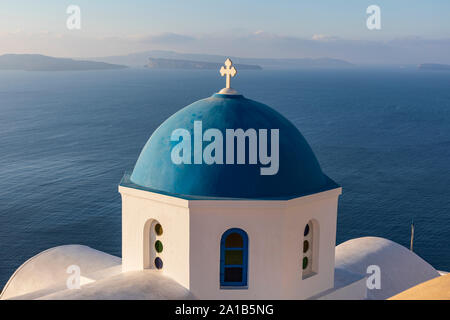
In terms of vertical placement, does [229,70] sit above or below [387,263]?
above

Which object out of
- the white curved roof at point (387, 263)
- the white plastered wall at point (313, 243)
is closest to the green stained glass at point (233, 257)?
the white plastered wall at point (313, 243)

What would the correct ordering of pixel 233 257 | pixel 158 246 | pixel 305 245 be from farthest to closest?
1. pixel 305 245
2. pixel 158 246
3. pixel 233 257

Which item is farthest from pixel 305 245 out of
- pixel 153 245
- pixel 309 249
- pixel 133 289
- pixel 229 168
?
pixel 133 289

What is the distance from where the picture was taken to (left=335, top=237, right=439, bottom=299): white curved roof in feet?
57.7

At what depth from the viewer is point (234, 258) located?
1209 cm

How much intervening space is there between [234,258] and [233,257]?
0.11 feet

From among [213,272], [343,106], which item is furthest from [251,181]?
[343,106]

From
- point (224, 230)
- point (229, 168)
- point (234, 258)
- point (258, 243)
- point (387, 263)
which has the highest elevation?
point (229, 168)

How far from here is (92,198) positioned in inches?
1950

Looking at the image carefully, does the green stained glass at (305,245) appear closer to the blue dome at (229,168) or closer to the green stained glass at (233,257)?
the blue dome at (229,168)

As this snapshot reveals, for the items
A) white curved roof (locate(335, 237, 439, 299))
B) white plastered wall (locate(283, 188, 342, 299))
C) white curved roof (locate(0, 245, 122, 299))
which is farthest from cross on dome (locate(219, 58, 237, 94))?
white curved roof (locate(335, 237, 439, 299))

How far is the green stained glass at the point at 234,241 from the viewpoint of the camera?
12.0m

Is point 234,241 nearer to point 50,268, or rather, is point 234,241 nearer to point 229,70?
point 229,70
